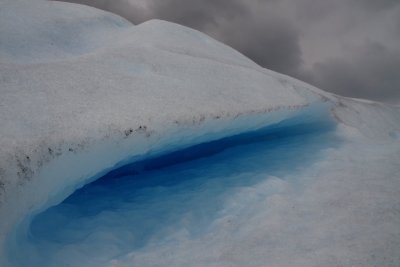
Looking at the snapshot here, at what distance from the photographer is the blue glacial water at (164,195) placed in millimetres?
2107

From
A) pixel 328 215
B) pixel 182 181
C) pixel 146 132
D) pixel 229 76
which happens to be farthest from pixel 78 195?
pixel 328 215

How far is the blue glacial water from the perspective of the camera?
2107 millimetres

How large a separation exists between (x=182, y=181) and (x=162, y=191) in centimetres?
29

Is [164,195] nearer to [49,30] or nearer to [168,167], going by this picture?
[168,167]

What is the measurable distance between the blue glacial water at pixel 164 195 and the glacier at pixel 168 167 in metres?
0.02

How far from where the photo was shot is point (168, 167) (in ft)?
12.3

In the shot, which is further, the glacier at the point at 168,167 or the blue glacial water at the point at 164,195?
the blue glacial water at the point at 164,195

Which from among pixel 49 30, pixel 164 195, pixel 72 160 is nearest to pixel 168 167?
pixel 164 195

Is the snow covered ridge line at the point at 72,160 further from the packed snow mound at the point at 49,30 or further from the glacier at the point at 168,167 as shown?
the packed snow mound at the point at 49,30

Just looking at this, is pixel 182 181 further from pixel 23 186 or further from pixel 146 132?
pixel 23 186

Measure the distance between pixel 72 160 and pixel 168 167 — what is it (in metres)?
1.95

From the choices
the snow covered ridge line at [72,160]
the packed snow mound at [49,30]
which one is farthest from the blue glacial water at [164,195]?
the packed snow mound at [49,30]

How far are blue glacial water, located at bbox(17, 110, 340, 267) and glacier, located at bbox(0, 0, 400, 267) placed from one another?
16mm

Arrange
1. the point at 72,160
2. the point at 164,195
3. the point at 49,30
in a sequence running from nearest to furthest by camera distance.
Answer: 1. the point at 72,160
2. the point at 164,195
3. the point at 49,30
